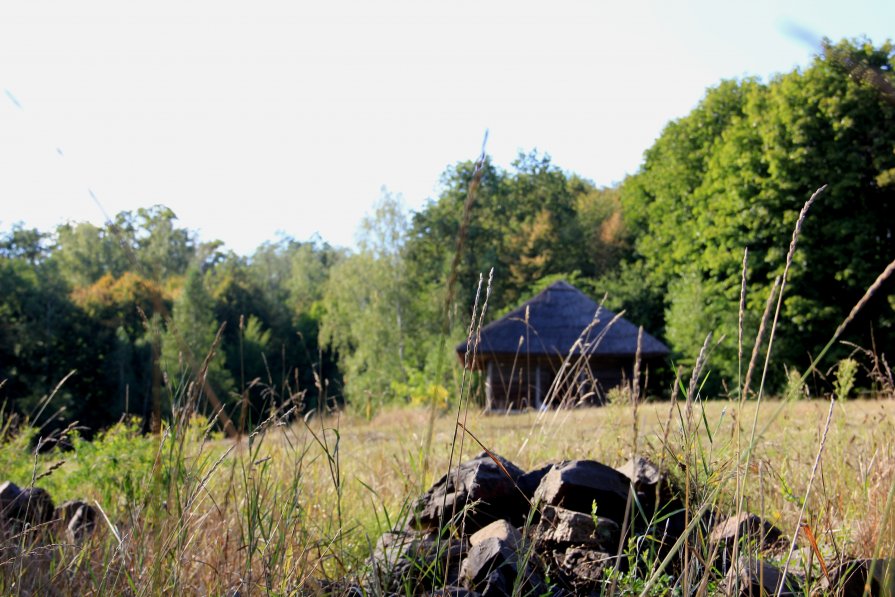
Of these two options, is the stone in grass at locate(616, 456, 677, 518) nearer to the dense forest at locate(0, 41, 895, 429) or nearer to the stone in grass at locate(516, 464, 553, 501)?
the stone in grass at locate(516, 464, 553, 501)

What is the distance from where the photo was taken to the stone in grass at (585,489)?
2.72m

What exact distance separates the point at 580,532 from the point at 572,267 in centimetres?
3036

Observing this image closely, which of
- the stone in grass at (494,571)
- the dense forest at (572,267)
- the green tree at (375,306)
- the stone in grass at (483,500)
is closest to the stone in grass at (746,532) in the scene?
the stone in grass at (494,571)

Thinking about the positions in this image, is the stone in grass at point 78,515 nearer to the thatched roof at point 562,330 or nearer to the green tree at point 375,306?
the thatched roof at point 562,330

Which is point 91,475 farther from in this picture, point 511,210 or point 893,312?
point 511,210

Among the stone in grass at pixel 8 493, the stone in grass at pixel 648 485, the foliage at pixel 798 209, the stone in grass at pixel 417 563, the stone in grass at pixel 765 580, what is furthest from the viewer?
the foliage at pixel 798 209

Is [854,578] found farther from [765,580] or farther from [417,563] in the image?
[417,563]

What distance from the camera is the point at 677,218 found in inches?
1059

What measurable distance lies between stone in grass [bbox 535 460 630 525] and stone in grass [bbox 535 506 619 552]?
134 millimetres

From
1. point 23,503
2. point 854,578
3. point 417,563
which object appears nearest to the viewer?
point 854,578

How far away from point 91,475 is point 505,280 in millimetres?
29169

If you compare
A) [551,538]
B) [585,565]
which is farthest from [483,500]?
[585,565]

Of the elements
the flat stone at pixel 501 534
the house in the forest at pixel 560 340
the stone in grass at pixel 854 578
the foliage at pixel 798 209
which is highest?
the foliage at pixel 798 209

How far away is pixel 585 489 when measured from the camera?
2.75 metres
